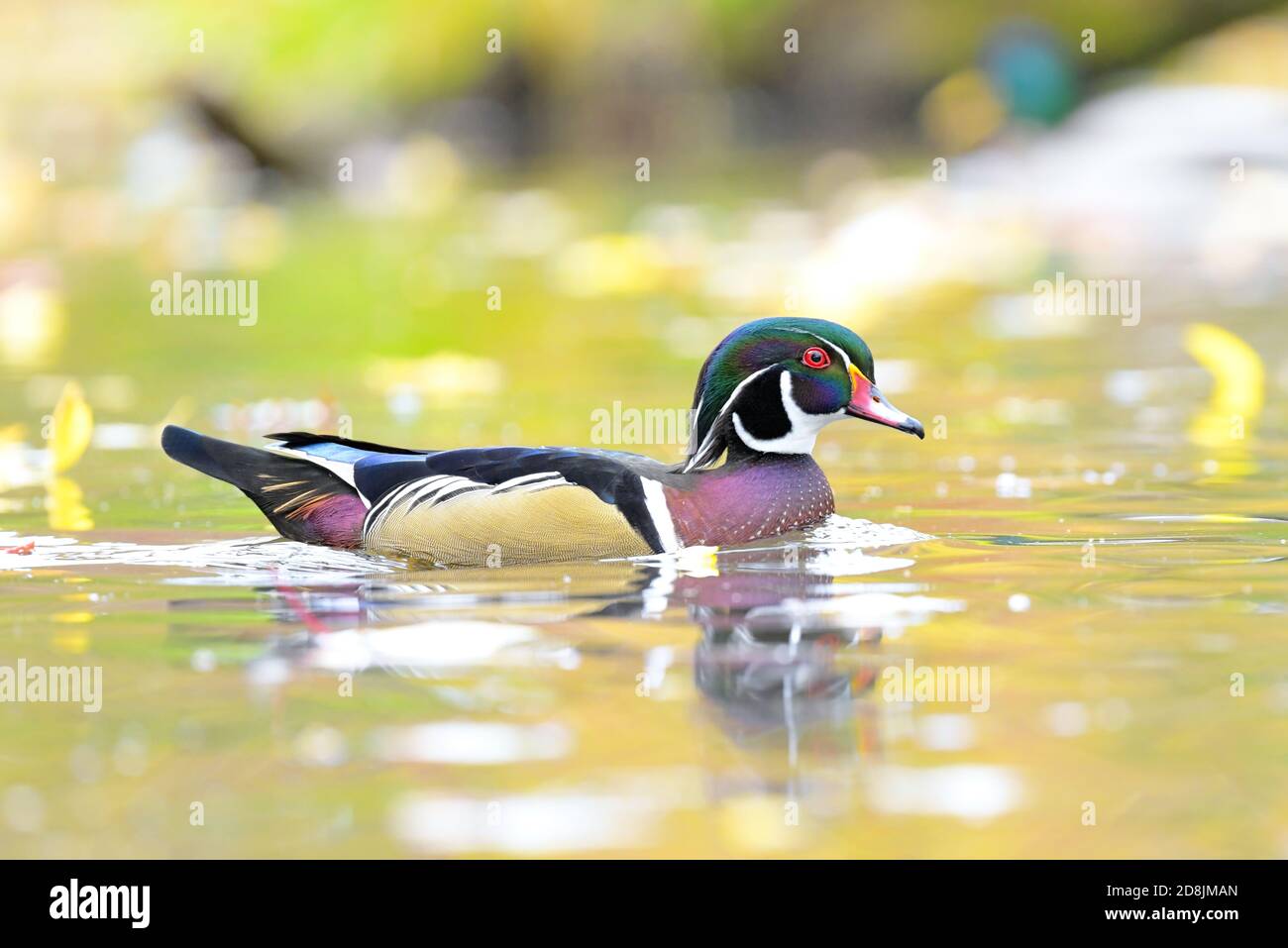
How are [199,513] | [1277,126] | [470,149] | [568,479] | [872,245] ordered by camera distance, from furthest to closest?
[470,149], [1277,126], [872,245], [199,513], [568,479]

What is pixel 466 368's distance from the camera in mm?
12266

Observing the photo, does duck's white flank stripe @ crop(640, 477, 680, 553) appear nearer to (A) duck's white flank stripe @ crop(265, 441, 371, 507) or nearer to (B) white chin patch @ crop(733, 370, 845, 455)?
(B) white chin patch @ crop(733, 370, 845, 455)

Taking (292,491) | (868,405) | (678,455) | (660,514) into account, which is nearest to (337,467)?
(292,491)

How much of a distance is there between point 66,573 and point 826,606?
2412mm

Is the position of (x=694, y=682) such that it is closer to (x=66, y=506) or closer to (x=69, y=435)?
(x=66, y=506)

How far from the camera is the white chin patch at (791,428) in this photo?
283 inches

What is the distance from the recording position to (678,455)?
9.52 meters

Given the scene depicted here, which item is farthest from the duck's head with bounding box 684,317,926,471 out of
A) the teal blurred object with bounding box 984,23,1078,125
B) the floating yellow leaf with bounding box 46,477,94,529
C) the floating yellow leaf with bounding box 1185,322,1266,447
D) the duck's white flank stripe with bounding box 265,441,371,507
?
the teal blurred object with bounding box 984,23,1078,125

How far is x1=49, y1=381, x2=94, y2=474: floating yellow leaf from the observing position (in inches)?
348

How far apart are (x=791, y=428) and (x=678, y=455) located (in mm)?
2311

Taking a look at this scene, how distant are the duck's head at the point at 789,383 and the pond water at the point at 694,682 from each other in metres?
0.40
